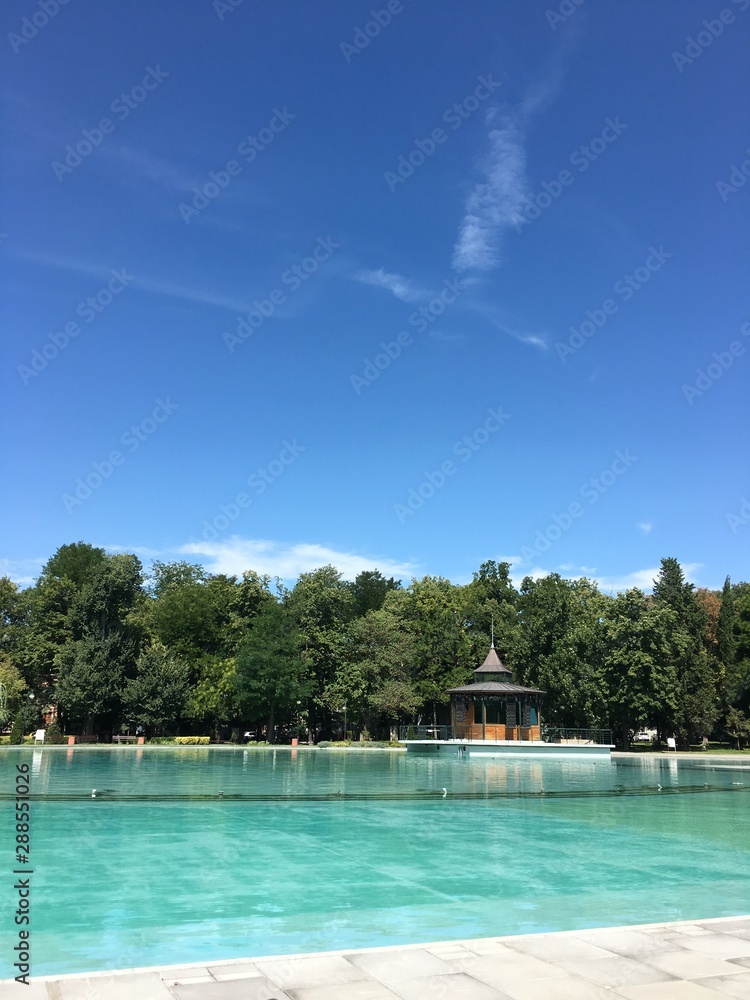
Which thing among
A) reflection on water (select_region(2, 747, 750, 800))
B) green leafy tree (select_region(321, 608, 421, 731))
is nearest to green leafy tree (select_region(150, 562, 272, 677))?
green leafy tree (select_region(321, 608, 421, 731))

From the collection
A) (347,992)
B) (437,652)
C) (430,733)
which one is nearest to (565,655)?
(437,652)

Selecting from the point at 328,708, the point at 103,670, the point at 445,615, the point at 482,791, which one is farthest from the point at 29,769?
the point at 445,615

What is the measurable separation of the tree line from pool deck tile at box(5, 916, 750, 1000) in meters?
38.5

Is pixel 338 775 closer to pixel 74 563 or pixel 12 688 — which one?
pixel 12 688

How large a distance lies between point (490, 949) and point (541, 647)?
150 feet

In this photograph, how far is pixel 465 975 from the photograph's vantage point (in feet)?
16.5

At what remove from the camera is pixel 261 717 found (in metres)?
48.7

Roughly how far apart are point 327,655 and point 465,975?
45941 mm

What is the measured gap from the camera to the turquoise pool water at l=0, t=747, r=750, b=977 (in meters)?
7.41

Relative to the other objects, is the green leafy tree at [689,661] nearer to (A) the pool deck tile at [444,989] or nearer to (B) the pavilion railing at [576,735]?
(B) the pavilion railing at [576,735]

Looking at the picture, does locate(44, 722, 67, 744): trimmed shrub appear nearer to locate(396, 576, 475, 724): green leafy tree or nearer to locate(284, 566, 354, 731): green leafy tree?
locate(284, 566, 354, 731): green leafy tree

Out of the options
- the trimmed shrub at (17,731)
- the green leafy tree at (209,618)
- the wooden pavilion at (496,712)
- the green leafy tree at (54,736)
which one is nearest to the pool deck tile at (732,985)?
the wooden pavilion at (496,712)

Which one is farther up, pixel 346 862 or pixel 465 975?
pixel 465 975

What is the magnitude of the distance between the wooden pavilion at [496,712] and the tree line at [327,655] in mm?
4548
